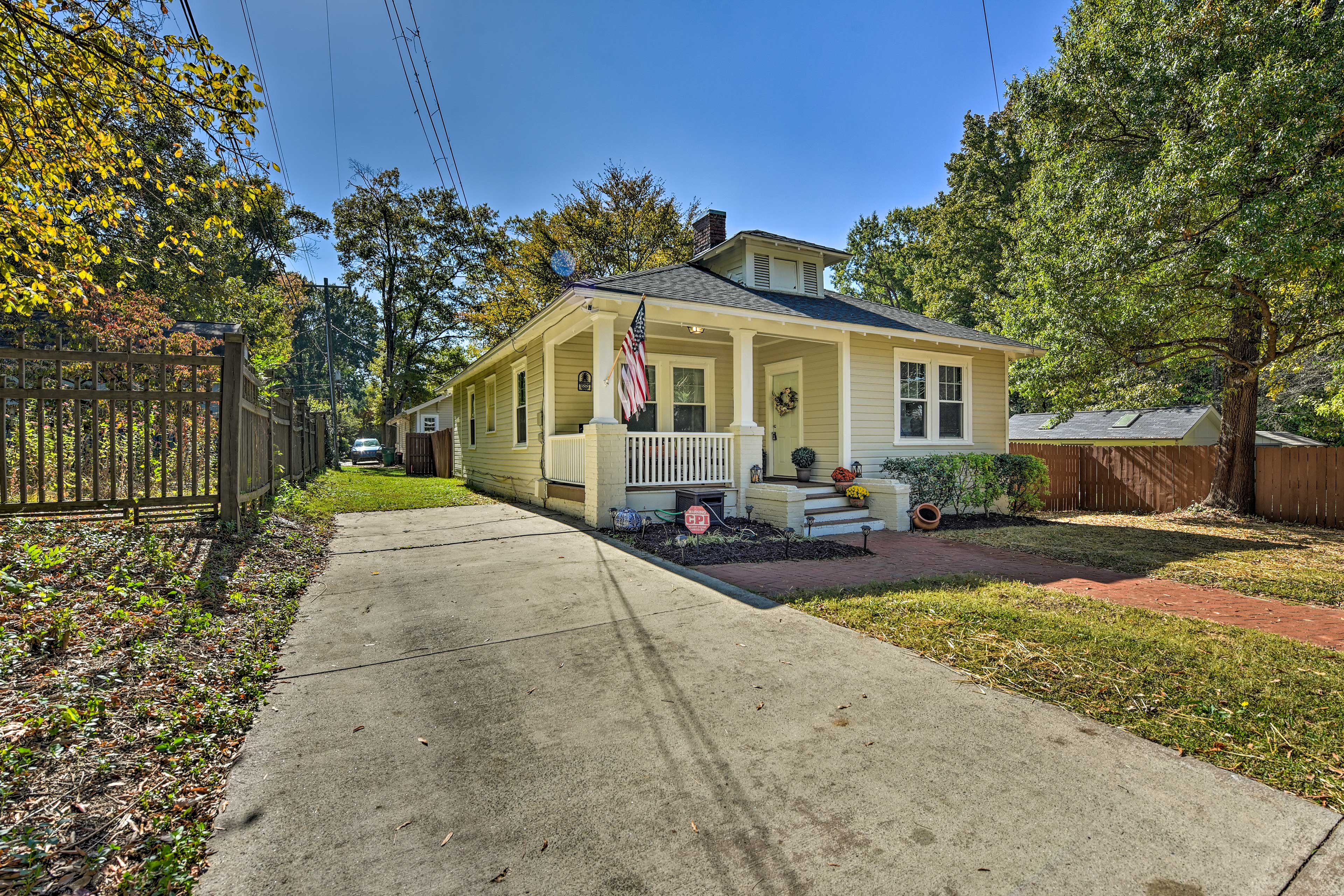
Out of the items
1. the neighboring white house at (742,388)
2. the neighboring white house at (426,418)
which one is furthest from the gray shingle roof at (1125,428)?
the neighboring white house at (426,418)

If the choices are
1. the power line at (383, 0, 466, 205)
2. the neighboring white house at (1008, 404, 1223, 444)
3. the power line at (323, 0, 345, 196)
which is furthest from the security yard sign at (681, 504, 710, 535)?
the neighboring white house at (1008, 404, 1223, 444)

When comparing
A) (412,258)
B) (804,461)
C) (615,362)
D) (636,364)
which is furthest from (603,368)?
(412,258)

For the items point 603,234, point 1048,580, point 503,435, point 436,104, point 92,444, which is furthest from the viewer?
point 603,234

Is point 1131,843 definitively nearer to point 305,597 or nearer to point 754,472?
point 305,597

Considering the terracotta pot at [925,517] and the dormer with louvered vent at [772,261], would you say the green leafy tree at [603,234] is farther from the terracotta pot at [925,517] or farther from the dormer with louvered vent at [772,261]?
the terracotta pot at [925,517]

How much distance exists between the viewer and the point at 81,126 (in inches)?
161

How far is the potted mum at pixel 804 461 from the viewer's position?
34.1 ft

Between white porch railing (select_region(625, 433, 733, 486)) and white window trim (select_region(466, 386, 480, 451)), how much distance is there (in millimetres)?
9729

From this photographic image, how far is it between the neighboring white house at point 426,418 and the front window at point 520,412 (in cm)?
866

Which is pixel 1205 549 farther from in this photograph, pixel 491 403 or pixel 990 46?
pixel 491 403

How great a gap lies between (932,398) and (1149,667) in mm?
8470

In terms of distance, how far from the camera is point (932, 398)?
36.4 ft

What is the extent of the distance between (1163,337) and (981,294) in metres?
15.7

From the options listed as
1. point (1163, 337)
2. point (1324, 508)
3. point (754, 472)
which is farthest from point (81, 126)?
point (1324, 508)
